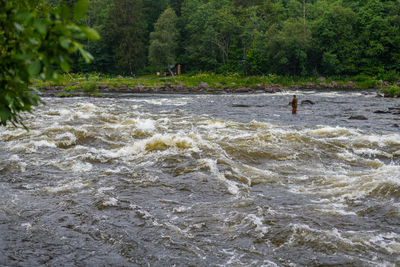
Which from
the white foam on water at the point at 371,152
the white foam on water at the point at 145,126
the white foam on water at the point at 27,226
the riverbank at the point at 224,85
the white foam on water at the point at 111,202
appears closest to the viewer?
the white foam on water at the point at 27,226

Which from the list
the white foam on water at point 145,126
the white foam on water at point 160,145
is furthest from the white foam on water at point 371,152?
the white foam on water at point 145,126

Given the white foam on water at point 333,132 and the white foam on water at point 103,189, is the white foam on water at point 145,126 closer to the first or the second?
the white foam on water at point 333,132

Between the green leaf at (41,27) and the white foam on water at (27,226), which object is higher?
the green leaf at (41,27)

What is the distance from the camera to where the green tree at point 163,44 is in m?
60.8

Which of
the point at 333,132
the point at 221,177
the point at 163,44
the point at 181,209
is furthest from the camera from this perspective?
the point at 163,44

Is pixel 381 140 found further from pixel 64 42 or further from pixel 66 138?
pixel 64 42

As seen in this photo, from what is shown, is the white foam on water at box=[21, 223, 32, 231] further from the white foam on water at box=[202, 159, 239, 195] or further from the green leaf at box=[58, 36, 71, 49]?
the green leaf at box=[58, 36, 71, 49]

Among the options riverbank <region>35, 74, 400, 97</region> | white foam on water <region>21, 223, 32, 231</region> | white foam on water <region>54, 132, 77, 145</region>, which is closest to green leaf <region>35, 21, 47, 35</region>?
white foam on water <region>21, 223, 32, 231</region>

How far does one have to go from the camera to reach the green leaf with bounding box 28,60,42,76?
287 cm

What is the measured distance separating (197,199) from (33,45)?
20.4ft

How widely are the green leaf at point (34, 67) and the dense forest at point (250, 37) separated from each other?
54.7m

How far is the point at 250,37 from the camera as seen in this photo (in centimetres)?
6519

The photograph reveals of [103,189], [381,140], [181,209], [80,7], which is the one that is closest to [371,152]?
[381,140]

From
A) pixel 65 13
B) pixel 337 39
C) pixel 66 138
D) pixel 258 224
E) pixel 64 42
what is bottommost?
pixel 258 224
